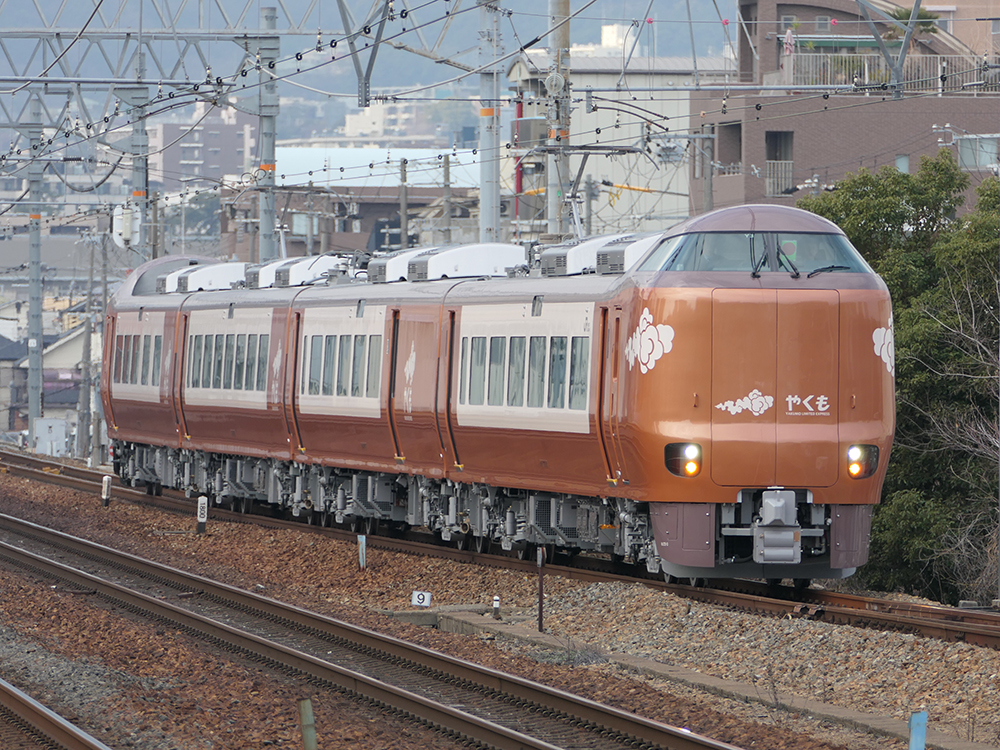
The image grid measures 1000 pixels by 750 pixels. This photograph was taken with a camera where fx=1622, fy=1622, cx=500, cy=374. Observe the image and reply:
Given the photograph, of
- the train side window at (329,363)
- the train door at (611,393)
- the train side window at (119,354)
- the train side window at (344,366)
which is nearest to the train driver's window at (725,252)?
the train door at (611,393)

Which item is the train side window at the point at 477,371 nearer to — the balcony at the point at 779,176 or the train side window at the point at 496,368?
the train side window at the point at 496,368

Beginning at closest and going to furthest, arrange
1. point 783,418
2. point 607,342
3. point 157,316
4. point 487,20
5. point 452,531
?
point 783,418 → point 607,342 → point 452,531 → point 487,20 → point 157,316

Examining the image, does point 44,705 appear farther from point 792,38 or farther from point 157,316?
point 792,38

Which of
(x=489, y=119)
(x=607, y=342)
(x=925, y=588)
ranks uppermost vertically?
(x=489, y=119)

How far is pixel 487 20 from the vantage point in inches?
944

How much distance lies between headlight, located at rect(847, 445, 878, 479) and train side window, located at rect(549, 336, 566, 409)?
317 cm

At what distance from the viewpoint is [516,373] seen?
17844mm

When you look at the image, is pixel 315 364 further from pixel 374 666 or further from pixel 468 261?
pixel 374 666

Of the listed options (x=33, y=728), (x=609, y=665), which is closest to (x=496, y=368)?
(x=609, y=665)

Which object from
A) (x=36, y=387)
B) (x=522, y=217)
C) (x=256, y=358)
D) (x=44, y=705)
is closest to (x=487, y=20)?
(x=256, y=358)

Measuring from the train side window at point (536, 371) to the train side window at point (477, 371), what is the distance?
1.09 meters

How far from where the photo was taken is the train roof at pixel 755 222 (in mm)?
15547

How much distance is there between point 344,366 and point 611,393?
22.6 ft

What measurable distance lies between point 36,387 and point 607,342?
1296 inches
